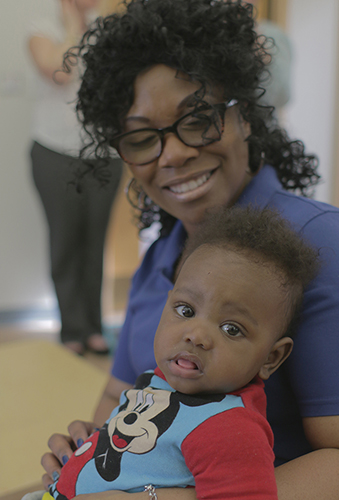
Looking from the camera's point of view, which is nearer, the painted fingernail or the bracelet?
the bracelet

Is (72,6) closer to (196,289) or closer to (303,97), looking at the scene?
(303,97)

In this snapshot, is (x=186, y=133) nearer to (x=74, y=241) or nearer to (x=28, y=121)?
(x=74, y=241)

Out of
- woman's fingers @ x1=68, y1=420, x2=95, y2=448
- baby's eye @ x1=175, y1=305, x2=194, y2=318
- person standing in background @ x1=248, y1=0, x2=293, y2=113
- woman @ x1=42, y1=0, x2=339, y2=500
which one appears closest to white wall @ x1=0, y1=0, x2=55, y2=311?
person standing in background @ x1=248, y1=0, x2=293, y2=113

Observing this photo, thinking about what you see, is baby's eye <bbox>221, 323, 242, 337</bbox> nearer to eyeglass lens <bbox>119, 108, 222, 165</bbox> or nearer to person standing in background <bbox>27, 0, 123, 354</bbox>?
eyeglass lens <bbox>119, 108, 222, 165</bbox>

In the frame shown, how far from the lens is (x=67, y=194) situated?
8.82 ft

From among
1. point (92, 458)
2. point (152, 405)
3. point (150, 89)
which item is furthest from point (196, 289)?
point (150, 89)

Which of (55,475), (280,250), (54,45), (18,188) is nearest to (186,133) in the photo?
(280,250)

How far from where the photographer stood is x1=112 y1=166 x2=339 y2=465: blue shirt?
76 centimetres

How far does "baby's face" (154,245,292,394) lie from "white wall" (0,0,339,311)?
8.92ft

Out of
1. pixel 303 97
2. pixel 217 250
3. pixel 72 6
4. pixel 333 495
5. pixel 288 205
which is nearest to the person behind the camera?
pixel 333 495

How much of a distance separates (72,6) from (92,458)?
101 inches

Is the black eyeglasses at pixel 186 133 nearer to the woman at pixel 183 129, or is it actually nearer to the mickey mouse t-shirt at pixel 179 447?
the woman at pixel 183 129

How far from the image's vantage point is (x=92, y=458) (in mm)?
819

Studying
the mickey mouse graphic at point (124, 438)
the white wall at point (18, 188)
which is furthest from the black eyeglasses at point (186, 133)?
the white wall at point (18, 188)
